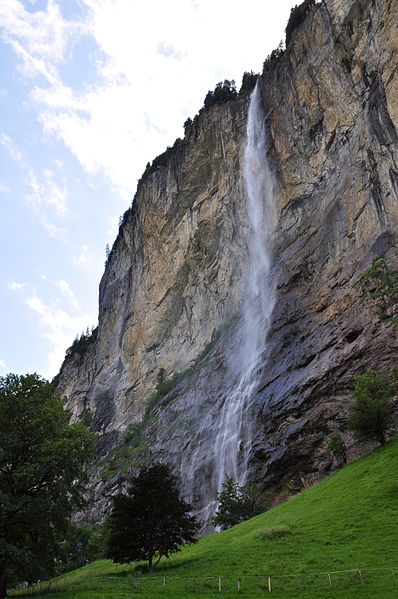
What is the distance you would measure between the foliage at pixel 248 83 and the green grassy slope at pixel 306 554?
6067 cm

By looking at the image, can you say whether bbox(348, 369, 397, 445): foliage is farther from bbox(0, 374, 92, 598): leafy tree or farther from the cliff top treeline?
the cliff top treeline

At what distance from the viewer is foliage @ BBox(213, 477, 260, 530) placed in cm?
3456

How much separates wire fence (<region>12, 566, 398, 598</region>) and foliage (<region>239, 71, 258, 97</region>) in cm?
6959

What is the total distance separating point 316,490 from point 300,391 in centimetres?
979

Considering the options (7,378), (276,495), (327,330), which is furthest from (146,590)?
(327,330)

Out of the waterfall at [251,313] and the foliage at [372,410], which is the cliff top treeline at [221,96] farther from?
the foliage at [372,410]

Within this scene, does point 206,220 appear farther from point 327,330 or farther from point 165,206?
point 327,330

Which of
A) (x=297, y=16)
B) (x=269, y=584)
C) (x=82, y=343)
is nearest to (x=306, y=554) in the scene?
(x=269, y=584)

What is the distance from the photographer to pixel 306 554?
69.1 ft

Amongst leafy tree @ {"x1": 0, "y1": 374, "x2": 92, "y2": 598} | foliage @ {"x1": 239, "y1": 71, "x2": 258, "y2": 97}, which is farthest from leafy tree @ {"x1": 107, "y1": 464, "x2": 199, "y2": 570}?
foliage @ {"x1": 239, "y1": 71, "x2": 258, "y2": 97}

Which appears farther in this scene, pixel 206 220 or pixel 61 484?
pixel 206 220

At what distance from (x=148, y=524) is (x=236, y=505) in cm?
1276

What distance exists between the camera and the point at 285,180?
6234cm

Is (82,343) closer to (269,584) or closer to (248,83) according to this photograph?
(248,83)
